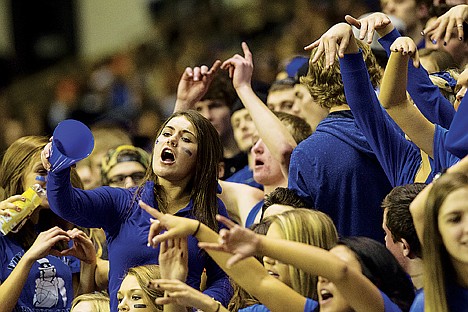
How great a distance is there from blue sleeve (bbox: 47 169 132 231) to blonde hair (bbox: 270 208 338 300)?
2.41 ft

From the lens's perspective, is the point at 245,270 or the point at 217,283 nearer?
the point at 245,270

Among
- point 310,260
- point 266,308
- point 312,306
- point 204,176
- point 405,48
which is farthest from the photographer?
point 204,176

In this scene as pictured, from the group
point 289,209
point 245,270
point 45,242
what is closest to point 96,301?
point 45,242

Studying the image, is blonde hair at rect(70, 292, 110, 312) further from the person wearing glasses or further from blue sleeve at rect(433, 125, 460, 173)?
blue sleeve at rect(433, 125, 460, 173)

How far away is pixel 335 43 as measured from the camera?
13.7ft

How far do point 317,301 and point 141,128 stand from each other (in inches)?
218

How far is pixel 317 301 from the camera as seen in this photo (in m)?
3.78

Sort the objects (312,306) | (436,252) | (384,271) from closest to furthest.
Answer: (436,252), (384,271), (312,306)

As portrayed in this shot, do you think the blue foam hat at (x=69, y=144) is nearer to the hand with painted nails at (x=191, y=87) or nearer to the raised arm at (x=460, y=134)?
the hand with painted nails at (x=191, y=87)

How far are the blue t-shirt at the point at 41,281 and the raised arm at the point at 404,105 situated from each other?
1483 millimetres

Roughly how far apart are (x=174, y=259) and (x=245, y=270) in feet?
0.73

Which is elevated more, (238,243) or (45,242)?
(238,243)

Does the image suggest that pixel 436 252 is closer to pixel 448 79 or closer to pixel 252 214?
pixel 448 79

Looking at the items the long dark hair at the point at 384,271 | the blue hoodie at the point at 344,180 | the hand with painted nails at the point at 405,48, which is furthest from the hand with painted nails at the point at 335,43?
the long dark hair at the point at 384,271
